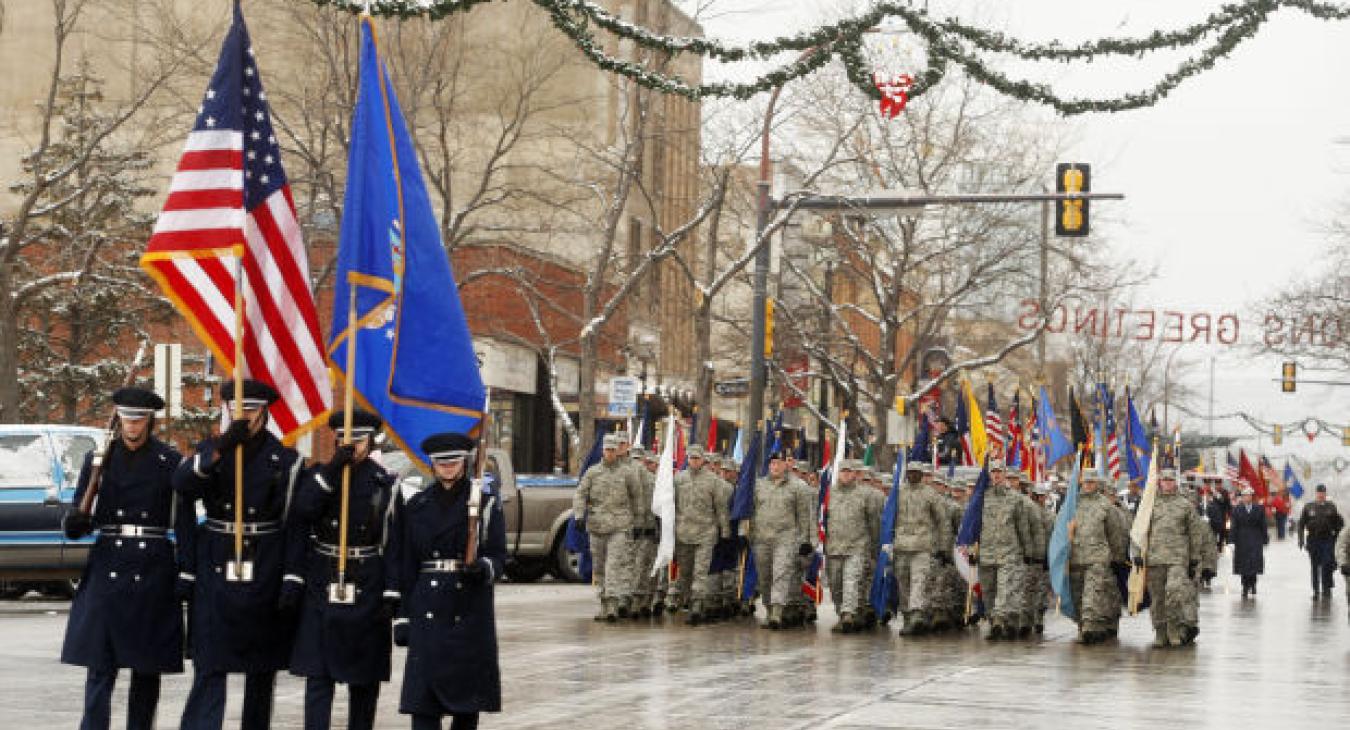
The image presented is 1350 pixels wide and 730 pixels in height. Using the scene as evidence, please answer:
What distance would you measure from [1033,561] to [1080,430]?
380 inches

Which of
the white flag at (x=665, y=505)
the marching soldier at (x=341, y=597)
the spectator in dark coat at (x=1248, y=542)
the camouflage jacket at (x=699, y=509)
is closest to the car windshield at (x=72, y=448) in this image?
the white flag at (x=665, y=505)

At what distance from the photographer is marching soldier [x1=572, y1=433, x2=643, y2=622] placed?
23.1 metres

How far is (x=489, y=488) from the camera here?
11430 millimetres

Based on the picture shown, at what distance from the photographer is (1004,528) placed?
2405 cm

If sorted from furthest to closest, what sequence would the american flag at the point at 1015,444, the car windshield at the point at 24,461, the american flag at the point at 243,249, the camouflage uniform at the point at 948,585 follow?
1. the american flag at the point at 1015,444
2. the camouflage uniform at the point at 948,585
3. the car windshield at the point at 24,461
4. the american flag at the point at 243,249

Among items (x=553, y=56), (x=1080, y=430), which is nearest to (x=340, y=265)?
(x=1080, y=430)

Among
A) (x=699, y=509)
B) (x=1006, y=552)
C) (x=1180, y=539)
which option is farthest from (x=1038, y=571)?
(x=699, y=509)

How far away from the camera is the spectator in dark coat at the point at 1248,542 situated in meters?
36.1

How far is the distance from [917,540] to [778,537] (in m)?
1.55

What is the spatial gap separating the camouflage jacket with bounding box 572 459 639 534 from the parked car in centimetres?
520

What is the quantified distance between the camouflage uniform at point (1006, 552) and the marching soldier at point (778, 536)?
2085 mm

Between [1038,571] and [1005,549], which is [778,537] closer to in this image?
[1005,549]

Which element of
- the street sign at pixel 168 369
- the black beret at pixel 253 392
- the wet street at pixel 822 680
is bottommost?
the wet street at pixel 822 680

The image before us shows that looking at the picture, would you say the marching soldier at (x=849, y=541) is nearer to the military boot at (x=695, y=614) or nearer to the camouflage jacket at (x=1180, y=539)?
the military boot at (x=695, y=614)
